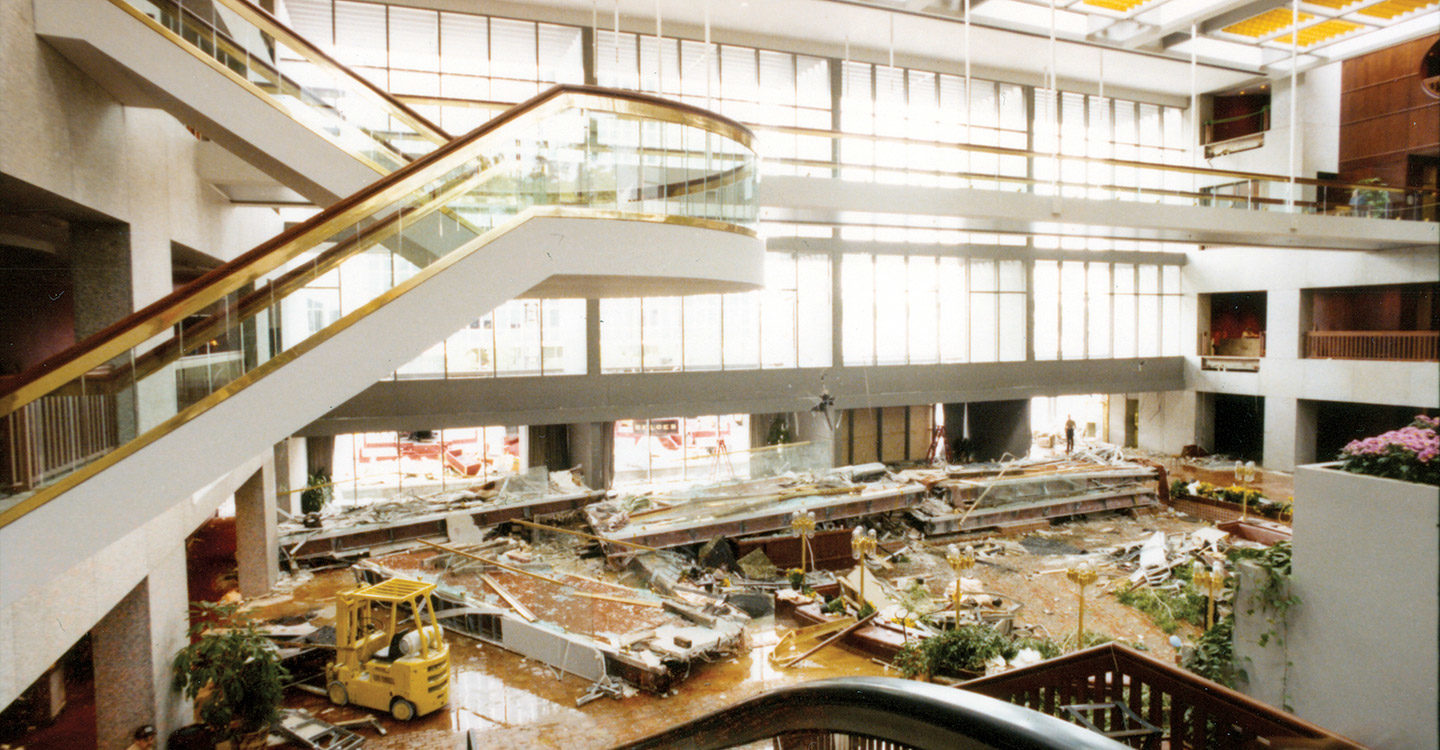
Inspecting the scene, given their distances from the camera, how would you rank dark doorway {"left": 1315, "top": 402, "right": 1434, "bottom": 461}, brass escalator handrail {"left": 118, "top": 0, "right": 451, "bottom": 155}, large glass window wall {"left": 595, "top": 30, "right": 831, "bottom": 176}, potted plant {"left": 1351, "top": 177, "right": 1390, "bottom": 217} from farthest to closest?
1. dark doorway {"left": 1315, "top": 402, "right": 1434, "bottom": 461}
2. large glass window wall {"left": 595, "top": 30, "right": 831, "bottom": 176}
3. potted plant {"left": 1351, "top": 177, "right": 1390, "bottom": 217}
4. brass escalator handrail {"left": 118, "top": 0, "right": 451, "bottom": 155}

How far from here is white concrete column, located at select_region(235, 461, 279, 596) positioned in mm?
13078

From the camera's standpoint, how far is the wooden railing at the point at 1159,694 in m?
3.82

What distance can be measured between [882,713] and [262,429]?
5.02m

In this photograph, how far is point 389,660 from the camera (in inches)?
368

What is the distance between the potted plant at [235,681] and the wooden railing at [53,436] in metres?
4.64

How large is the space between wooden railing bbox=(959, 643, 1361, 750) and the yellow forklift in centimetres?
681

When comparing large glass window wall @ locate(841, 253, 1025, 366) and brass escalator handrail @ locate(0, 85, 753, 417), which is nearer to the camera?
brass escalator handrail @ locate(0, 85, 753, 417)

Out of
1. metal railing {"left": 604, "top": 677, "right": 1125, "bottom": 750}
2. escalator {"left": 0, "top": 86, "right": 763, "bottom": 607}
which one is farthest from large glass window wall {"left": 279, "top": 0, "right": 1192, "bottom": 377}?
metal railing {"left": 604, "top": 677, "right": 1125, "bottom": 750}

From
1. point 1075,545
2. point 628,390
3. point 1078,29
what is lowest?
point 1075,545

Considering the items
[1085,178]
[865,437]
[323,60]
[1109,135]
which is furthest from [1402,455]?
[1109,135]

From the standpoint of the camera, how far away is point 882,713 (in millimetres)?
1989

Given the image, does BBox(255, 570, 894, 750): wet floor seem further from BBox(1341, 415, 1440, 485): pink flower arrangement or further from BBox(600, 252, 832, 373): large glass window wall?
BBox(600, 252, 832, 373): large glass window wall

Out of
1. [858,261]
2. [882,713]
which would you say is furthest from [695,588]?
[858,261]

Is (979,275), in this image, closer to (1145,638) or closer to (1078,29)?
(1078,29)
